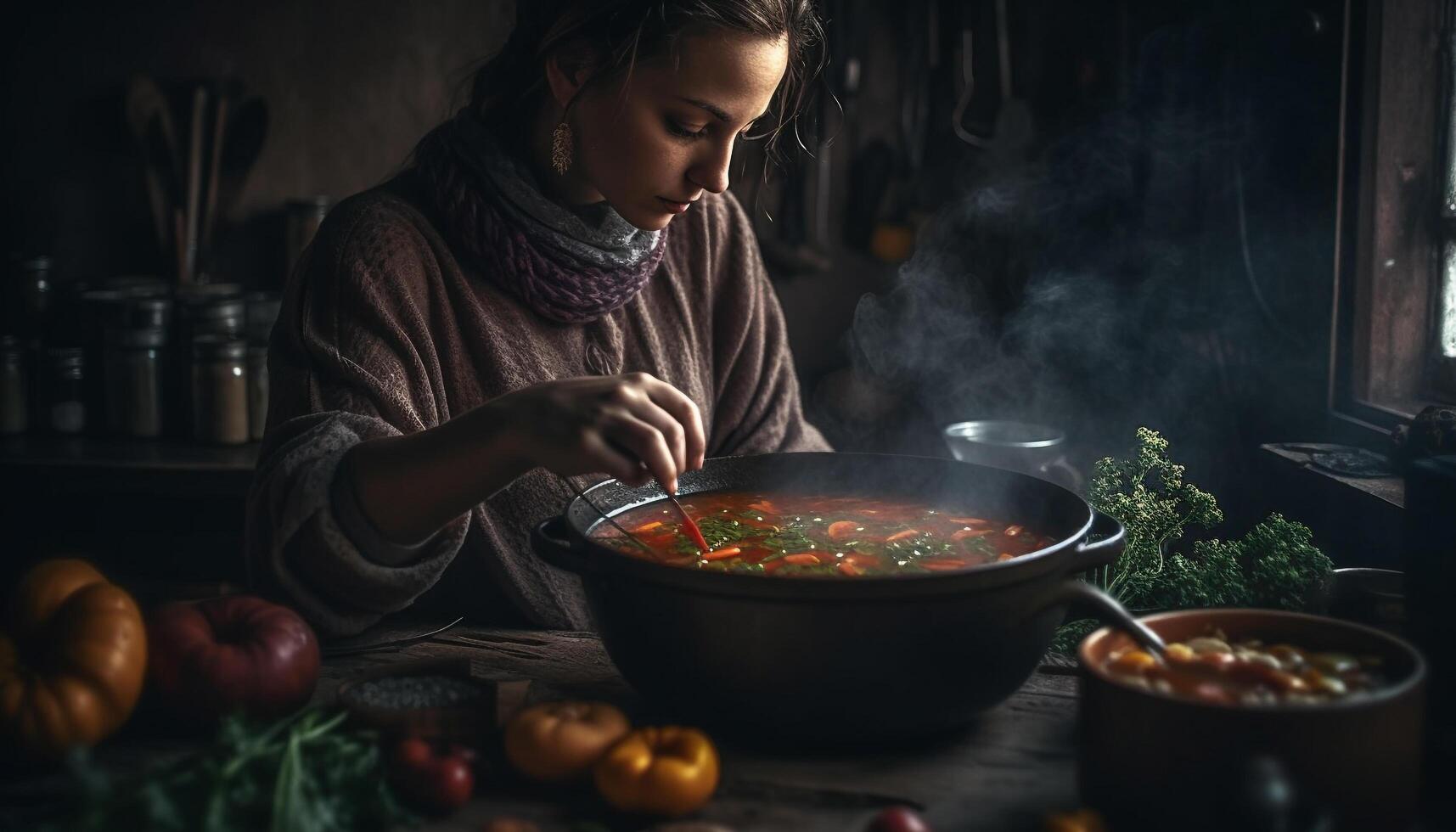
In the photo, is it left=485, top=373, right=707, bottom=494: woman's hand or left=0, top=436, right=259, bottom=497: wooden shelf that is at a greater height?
left=485, top=373, right=707, bottom=494: woman's hand

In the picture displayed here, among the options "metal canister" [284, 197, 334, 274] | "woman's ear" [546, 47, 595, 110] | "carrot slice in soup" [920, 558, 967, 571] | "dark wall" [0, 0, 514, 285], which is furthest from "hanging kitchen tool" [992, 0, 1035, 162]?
"carrot slice in soup" [920, 558, 967, 571]

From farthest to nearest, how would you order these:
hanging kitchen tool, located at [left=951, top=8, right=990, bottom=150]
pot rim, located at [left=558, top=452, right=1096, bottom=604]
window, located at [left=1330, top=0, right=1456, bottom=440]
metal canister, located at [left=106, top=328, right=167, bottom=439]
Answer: hanging kitchen tool, located at [left=951, top=8, right=990, bottom=150], metal canister, located at [left=106, top=328, right=167, bottom=439], window, located at [left=1330, top=0, right=1456, bottom=440], pot rim, located at [left=558, top=452, right=1096, bottom=604]

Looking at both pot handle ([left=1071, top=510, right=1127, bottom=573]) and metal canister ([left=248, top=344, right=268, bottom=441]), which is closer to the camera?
pot handle ([left=1071, top=510, right=1127, bottom=573])

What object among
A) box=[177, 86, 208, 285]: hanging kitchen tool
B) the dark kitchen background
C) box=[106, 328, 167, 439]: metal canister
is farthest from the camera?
box=[177, 86, 208, 285]: hanging kitchen tool

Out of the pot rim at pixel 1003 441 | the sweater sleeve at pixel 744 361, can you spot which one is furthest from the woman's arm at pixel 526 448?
the pot rim at pixel 1003 441

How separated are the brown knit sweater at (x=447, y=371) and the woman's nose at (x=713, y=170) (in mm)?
524

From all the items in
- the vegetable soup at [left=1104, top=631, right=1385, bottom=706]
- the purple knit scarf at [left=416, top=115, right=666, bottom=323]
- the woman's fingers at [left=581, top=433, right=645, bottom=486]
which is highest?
the purple knit scarf at [left=416, top=115, right=666, bottom=323]

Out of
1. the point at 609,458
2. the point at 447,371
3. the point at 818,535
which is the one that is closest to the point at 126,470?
the point at 447,371

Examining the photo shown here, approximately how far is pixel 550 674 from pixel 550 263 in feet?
2.74

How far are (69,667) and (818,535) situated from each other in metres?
1.01

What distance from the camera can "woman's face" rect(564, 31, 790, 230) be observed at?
5.98 ft

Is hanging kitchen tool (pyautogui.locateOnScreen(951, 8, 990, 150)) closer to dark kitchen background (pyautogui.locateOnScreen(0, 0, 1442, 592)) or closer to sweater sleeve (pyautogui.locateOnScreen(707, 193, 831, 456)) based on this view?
dark kitchen background (pyautogui.locateOnScreen(0, 0, 1442, 592))

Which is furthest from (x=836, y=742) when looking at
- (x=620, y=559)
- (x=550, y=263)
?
(x=550, y=263)

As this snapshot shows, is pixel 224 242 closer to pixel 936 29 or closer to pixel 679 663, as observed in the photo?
pixel 936 29
